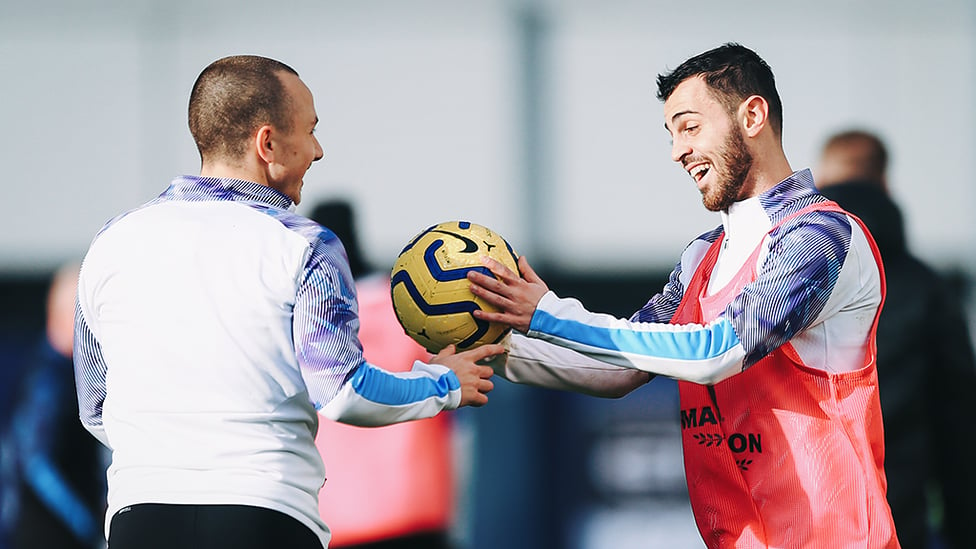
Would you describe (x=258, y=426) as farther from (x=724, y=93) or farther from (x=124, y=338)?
(x=724, y=93)

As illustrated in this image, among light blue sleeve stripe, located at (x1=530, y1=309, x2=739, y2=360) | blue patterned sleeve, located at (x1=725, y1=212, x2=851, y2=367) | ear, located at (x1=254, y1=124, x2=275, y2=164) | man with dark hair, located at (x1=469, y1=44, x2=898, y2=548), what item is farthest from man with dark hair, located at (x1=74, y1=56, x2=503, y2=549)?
blue patterned sleeve, located at (x1=725, y1=212, x2=851, y2=367)

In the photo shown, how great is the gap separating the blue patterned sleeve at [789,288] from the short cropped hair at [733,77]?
0.50 metres

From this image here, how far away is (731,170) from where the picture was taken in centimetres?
395

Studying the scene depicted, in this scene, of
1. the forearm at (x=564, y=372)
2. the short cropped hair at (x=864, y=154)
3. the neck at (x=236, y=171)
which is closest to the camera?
the neck at (x=236, y=171)

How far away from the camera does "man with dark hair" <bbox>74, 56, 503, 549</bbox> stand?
323 cm

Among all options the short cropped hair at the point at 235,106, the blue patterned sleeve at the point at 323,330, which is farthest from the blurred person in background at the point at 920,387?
the short cropped hair at the point at 235,106

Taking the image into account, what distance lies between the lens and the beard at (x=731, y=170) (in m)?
3.94

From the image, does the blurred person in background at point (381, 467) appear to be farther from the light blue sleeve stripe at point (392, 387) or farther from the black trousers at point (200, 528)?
the black trousers at point (200, 528)

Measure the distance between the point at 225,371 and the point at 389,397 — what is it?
1.41ft

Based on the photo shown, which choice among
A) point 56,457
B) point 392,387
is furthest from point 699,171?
point 56,457

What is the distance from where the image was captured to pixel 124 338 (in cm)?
334

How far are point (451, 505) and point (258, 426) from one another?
3241 mm

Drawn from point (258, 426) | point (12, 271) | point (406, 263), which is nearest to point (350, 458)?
point (406, 263)

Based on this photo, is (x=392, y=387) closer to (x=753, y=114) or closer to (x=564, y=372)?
(x=564, y=372)
